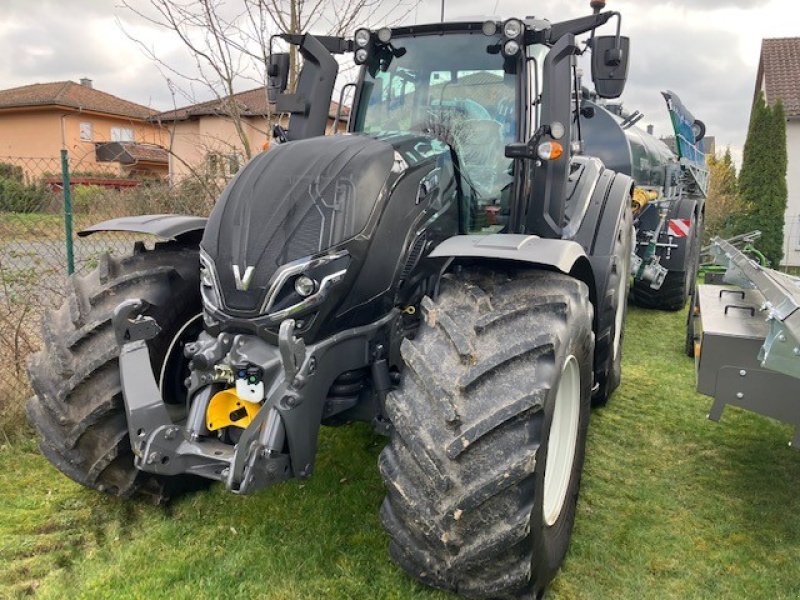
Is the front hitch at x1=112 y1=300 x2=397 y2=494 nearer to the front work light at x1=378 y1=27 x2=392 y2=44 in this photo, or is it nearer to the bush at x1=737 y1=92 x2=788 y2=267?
the front work light at x1=378 y1=27 x2=392 y2=44

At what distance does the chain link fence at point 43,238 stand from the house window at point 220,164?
92 mm

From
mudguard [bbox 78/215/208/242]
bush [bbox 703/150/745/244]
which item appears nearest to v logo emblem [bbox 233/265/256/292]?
mudguard [bbox 78/215/208/242]

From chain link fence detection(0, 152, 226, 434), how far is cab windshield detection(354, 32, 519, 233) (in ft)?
5.28

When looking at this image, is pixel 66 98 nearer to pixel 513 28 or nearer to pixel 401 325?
pixel 513 28

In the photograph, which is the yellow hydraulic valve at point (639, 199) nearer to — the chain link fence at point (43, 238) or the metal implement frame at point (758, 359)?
the metal implement frame at point (758, 359)

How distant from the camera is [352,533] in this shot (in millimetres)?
3107

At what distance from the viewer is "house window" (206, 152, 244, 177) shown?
6.98m

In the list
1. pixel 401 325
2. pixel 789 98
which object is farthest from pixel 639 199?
pixel 789 98

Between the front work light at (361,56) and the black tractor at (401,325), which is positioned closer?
the black tractor at (401,325)

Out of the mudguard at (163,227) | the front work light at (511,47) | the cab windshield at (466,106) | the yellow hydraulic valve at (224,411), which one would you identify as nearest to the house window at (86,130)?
the mudguard at (163,227)

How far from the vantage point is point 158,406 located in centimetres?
Answer: 262

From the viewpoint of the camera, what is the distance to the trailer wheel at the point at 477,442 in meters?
2.23

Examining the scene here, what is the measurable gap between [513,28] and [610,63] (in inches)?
19.8

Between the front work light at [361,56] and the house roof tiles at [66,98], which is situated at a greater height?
the house roof tiles at [66,98]
